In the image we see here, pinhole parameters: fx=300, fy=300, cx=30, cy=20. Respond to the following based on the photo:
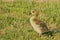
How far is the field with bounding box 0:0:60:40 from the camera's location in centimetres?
915

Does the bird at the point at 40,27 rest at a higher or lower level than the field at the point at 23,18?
higher

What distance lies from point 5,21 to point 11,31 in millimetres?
A: 1009

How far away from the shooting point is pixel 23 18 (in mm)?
10953

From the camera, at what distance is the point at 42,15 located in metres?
11.4

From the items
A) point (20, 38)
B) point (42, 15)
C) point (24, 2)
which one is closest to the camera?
point (20, 38)

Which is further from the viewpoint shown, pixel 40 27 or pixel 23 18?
→ pixel 23 18

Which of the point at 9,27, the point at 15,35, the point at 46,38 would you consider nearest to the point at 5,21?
the point at 9,27

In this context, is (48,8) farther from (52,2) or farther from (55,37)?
(55,37)

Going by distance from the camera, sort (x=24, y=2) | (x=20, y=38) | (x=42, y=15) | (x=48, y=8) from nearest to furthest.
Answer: (x=20, y=38) < (x=42, y=15) < (x=48, y=8) < (x=24, y=2)

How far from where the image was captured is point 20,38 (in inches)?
350

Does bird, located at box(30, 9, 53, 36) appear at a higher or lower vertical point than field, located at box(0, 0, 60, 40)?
higher

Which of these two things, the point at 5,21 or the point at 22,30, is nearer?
the point at 22,30

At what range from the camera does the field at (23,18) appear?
30.0 ft

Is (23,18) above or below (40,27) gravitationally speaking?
below
